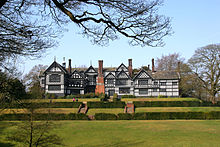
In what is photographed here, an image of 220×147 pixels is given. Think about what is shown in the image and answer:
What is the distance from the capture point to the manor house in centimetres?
5412

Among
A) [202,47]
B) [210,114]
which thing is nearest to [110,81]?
[202,47]

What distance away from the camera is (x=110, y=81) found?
58.1 m

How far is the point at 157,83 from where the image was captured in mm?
55156

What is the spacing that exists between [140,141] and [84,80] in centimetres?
4082

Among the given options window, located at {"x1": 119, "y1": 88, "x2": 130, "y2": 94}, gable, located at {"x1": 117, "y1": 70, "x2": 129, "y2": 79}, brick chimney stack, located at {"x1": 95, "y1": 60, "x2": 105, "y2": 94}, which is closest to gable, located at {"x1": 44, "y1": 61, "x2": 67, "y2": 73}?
brick chimney stack, located at {"x1": 95, "y1": 60, "x2": 105, "y2": 94}

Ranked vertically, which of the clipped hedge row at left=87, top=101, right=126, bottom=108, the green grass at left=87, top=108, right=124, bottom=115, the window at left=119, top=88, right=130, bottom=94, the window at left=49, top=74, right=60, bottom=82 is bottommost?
the green grass at left=87, top=108, right=124, bottom=115

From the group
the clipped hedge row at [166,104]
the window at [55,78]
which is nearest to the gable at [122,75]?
the window at [55,78]

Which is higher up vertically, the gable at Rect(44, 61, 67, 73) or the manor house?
the gable at Rect(44, 61, 67, 73)

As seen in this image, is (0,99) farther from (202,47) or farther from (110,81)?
(110,81)

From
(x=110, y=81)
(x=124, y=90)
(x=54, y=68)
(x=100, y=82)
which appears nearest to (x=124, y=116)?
(x=124, y=90)

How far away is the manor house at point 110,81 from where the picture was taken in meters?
54.1

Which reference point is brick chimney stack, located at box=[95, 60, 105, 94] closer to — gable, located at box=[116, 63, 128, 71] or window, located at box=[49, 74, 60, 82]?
gable, located at box=[116, 63, 128, 71]

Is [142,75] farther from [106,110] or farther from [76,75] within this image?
[106,110]

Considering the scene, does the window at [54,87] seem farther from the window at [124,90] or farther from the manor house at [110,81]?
the window at [124,90]
